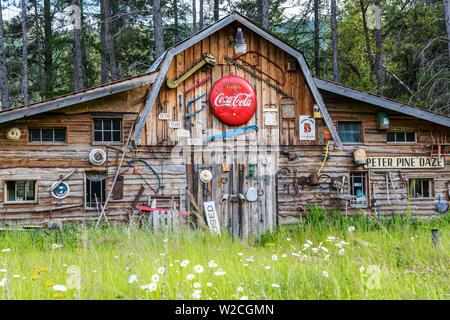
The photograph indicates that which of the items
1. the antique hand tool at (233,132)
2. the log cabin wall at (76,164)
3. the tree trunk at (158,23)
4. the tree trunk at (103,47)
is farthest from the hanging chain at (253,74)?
the tree trunk at (103,47)

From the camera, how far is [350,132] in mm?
11805

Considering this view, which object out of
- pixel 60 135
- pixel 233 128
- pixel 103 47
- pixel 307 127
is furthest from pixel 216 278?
pixel 103 47

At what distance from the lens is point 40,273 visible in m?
4.75

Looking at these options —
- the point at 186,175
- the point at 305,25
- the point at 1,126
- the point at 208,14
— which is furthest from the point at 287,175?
the point at 208,14

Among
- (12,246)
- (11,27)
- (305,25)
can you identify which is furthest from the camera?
(11,27)

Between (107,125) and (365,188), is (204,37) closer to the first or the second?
(107,125)

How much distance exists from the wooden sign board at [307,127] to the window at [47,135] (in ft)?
21.7

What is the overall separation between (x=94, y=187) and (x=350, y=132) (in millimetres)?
7748

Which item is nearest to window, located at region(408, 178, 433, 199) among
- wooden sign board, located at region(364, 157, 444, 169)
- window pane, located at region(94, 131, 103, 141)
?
wooden sign board, located at region(364, 157, 444, 169)

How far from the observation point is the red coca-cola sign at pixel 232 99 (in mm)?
10242

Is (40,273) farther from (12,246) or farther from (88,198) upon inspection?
(88,198)

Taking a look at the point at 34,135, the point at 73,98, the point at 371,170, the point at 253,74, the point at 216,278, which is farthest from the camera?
the point at 371,170

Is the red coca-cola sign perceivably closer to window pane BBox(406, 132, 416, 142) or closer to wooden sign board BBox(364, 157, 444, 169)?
wooden sign board BBox(364, 157, 444, 169)

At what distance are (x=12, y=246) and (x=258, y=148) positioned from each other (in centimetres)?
642
